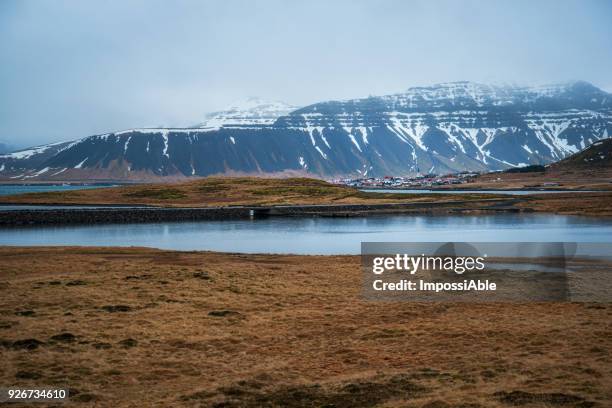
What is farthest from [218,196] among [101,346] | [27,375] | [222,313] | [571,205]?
[27,375]

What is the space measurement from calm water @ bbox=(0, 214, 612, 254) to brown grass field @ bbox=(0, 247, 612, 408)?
2985 cm

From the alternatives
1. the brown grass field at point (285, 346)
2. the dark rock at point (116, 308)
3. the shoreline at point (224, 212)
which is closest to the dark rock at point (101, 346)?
the brown grass field at point (285, 346)

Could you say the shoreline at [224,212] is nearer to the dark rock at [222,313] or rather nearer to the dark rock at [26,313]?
the dark rock at [26,313]

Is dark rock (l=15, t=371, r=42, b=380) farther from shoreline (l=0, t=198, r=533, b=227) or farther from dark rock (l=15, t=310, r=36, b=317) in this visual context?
shoreline (l=0, t=198, r=533, b=227)

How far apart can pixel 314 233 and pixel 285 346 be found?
60.6m

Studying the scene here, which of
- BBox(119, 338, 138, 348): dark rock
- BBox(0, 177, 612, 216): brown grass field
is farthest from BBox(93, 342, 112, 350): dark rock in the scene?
BBox(0, 177, 612, 216): brown grass field

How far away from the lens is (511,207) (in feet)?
415

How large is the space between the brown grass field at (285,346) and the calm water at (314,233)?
29854mm

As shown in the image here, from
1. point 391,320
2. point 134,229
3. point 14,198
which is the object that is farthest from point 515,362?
point 14,198

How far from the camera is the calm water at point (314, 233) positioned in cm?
6594

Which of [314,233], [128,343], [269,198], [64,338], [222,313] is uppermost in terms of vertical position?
[64,338]

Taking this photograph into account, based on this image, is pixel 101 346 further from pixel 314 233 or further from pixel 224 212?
pixel 224 212

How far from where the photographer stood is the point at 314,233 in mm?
80875

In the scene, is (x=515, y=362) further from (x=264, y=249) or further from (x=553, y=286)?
(x=264, y=249)
